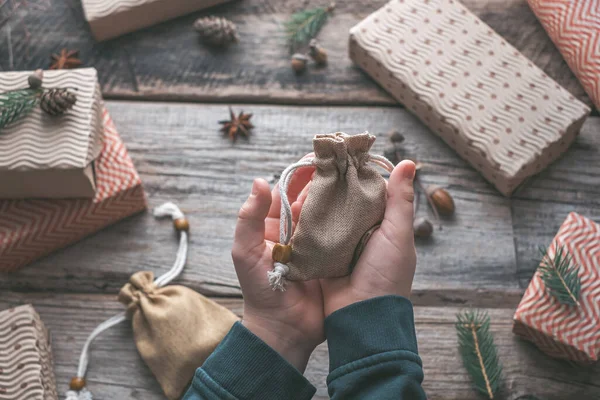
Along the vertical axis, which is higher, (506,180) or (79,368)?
(506,180)

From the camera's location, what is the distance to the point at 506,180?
129 centimetres

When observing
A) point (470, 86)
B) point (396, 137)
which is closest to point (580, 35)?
point (470, 86)

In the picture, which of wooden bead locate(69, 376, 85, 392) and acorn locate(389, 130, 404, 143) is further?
acorn locate(389, 130, 404, 143)

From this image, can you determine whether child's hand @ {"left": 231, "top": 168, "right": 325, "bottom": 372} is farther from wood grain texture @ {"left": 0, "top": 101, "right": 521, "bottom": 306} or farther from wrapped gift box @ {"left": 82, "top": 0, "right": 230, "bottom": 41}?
wrapped gift box @ {"left": 82, "top": 0, "right": 230, "bottom": 41}


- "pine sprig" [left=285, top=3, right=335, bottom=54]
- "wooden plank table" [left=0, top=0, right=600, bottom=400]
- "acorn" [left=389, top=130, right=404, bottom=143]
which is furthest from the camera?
"pine sprig" [left=285, top=3, right=335, bottom=54]

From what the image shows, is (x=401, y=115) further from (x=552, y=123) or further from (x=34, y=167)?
(x=34, y=167)

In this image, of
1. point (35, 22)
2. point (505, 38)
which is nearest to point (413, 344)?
point (505, 38)

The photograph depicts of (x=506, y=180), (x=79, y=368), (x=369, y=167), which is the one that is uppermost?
(x=369, y=167)

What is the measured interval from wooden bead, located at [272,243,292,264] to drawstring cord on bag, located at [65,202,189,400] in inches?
17.1

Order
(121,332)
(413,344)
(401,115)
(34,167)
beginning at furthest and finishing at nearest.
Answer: (401,115)
(121,332)
(34,167)
(413,344)

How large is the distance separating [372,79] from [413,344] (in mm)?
712

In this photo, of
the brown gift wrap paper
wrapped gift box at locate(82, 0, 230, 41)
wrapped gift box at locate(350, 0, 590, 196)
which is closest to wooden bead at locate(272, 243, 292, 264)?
the brown gift wrap paper

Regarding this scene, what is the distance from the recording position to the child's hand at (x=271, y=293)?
934 mm

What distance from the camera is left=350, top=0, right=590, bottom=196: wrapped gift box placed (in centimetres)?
131
